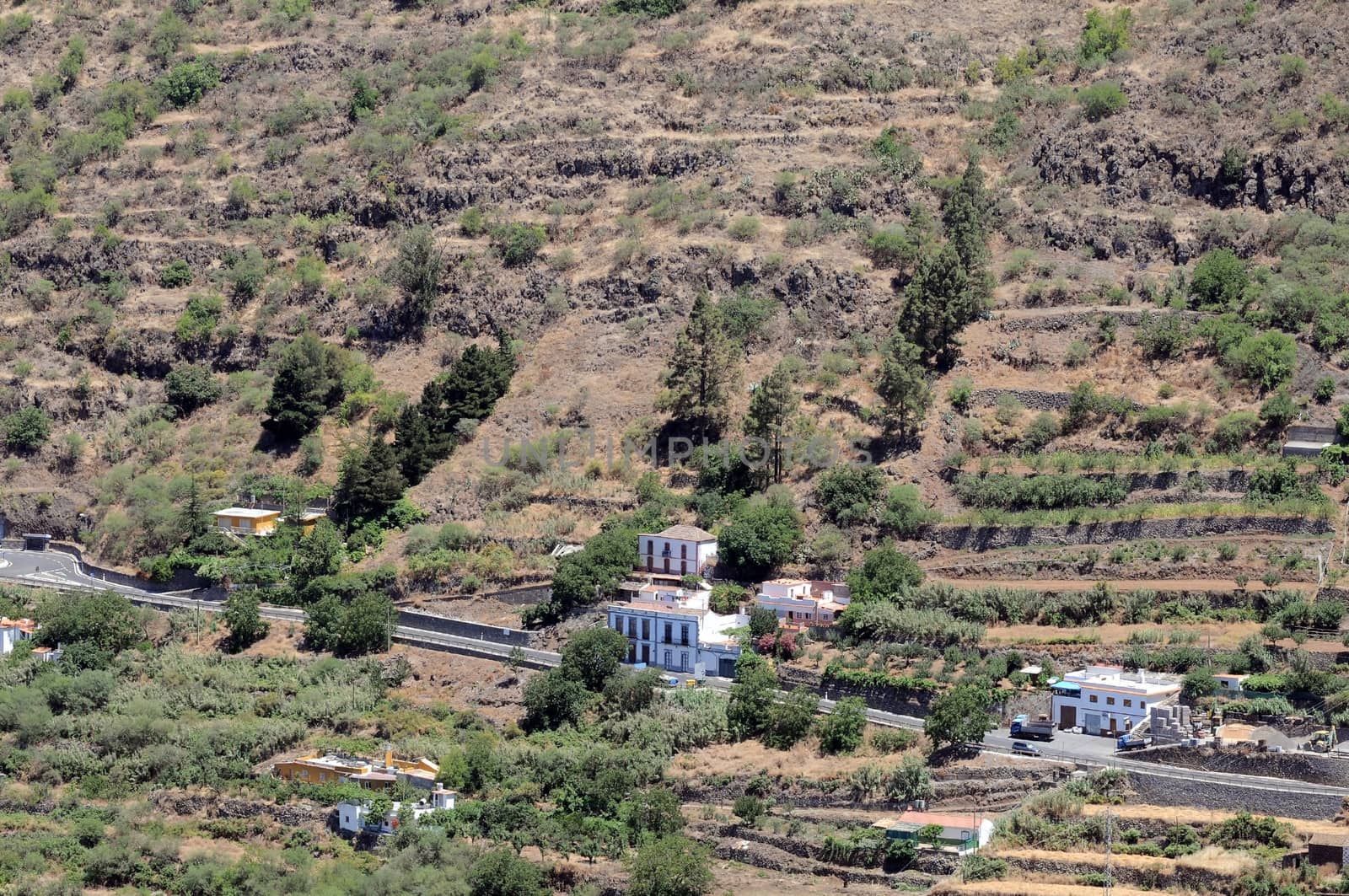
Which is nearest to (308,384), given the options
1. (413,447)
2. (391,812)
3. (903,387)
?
(413,447)

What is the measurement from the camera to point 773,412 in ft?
264

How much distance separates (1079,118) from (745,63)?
14479 millimetres

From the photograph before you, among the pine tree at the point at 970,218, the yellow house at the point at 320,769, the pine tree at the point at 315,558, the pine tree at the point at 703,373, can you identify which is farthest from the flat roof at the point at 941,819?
the pine tree at the point at 970,218

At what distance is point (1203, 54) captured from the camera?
93.9m

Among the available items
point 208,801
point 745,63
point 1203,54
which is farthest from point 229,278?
point 1203,54

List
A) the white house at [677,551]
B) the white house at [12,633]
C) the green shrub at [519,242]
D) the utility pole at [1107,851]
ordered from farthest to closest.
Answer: the green shrub at [519,242] → the white house at [12,633] → the white house at [677,551] → the utility pole at [1107,851]

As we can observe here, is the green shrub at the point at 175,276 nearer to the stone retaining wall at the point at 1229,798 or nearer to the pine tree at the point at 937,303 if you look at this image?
the pine tree at the point at 937,303

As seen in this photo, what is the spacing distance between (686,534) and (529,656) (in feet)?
20.6

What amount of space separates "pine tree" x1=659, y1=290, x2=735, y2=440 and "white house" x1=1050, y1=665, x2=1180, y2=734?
18515mm

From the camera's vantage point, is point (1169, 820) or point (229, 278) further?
point (229, 278)

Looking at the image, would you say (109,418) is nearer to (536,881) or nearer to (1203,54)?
(536,881)

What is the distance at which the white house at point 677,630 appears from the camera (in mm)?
74812

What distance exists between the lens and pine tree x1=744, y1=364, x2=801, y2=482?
80500 mm

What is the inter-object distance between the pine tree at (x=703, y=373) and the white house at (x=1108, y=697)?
729 inches
